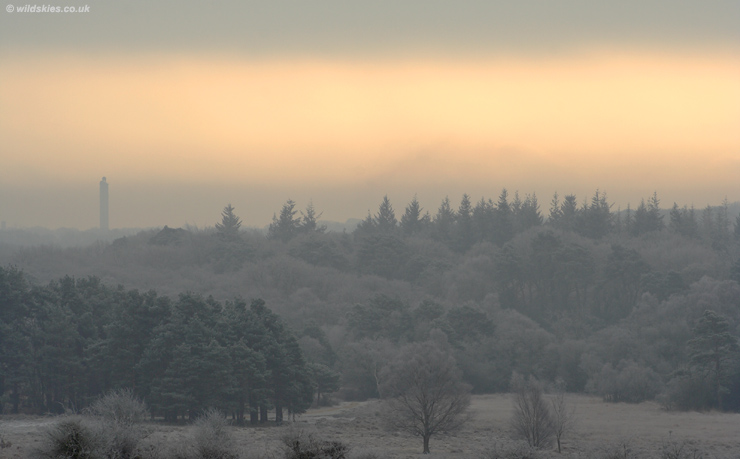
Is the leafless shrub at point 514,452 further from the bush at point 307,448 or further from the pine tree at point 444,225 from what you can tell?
the pine tree at point 444,225

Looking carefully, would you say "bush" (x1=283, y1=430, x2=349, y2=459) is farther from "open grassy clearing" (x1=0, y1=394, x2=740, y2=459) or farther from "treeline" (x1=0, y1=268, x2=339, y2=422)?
"treeline" (x1=0, y1=268, x2=339, y2=422)

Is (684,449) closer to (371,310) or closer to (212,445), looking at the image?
(212,445)

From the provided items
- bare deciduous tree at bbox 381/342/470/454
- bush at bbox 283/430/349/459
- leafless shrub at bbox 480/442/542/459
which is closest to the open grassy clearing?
bush at bbox 283/430/349/459

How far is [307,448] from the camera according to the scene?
23.9 m

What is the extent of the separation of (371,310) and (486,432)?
1066 inches

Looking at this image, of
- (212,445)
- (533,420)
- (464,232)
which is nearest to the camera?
(212,445)

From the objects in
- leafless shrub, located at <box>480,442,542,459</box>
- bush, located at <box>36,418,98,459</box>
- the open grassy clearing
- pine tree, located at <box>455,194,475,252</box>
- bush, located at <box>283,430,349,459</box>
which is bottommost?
the open grassy clearing

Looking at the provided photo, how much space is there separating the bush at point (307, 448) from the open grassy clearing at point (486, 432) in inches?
36.4

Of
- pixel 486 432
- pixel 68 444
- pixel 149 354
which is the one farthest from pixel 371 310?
pixel 68 444

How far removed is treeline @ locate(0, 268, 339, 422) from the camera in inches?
1655

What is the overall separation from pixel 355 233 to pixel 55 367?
265 ft

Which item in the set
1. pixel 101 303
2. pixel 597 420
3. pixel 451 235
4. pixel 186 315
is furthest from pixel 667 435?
pixel 451 235

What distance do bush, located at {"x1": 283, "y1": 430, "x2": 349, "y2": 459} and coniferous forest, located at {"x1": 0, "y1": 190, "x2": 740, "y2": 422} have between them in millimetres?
17706

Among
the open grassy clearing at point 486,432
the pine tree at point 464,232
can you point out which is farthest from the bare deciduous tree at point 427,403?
the pine tree at point 464,232
